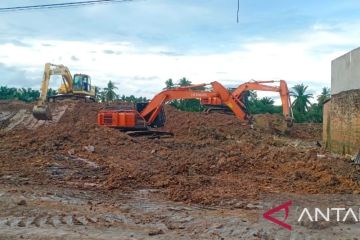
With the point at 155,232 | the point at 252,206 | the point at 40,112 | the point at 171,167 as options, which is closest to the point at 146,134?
the point at 40,112

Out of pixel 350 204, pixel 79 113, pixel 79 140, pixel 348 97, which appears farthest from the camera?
pixel 79 113

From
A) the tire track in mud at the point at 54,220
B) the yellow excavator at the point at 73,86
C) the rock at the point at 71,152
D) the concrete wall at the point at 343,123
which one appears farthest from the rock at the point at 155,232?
the yellow excavator at the point at 73,86

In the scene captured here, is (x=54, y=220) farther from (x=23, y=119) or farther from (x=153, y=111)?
(x=23, y=119)

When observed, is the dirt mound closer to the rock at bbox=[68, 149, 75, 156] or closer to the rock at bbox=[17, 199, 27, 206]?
the rock at bbox=[68, 149, 75, 156]

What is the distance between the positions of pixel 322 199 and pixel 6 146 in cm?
1150

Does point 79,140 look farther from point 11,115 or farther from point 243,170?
point 11,115

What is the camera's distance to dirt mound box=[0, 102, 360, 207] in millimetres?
10047

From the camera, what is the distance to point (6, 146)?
16594mm

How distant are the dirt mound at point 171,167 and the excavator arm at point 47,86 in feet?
13.9

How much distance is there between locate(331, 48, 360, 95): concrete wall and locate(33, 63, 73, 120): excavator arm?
13700 millimetres

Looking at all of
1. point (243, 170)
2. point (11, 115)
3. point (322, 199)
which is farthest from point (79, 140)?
point (11, 115)

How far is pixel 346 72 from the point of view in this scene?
51.1 ft

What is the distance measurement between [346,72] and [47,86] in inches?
774

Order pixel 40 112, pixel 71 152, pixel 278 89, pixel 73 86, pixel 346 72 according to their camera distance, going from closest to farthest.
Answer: pixel 346 72
pixel 71 152
pixel 40 112
pixel 278 89
pixel 73 86
